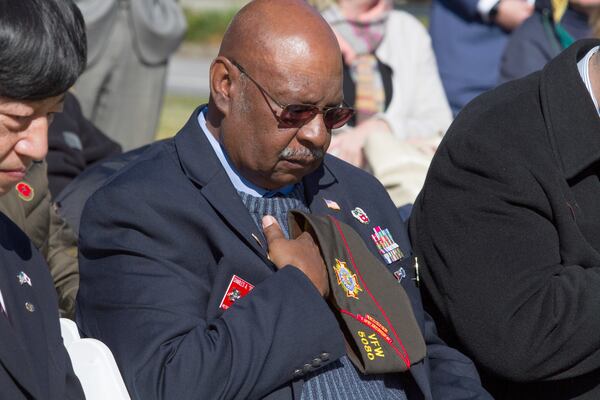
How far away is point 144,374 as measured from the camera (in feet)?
8.92

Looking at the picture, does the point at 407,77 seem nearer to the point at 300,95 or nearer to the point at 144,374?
the point at 300,95

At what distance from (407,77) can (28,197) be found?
233 centimetres

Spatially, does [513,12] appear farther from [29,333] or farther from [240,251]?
[29,333]

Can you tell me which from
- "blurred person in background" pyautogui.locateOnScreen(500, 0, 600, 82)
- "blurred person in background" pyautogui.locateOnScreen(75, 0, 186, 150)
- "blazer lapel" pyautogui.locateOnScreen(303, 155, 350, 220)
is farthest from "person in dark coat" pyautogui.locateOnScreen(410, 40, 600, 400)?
"blurred person in background" pyautogui.locateOnScreen(75, 0, 186, 150)

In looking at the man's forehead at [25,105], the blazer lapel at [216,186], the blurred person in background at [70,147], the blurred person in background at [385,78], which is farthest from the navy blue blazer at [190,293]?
the blurred person in background at [385,78]

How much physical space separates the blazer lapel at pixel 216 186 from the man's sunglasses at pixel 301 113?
21cm

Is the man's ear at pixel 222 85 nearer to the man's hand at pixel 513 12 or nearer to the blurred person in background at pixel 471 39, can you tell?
the blurred person in background at pixel 471 39

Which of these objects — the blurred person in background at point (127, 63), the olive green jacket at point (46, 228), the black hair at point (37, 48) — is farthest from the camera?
the blurred person in background at point (127, 63)

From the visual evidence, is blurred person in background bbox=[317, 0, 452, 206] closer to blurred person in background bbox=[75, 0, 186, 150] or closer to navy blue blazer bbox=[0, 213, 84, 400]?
blurred person in background bbox=[75, 0, 186, 150]

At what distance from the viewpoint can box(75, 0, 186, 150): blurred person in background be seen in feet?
19.6

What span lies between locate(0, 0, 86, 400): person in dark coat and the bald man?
0.18 metres

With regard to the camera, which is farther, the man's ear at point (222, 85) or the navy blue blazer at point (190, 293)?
the man's ear at point (222, 85)

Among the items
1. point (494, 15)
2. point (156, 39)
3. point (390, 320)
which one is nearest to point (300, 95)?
point (390, 320)

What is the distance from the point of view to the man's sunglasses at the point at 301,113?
299 centimetres
